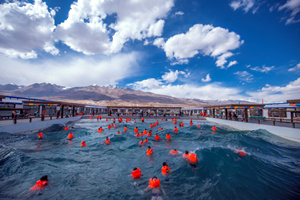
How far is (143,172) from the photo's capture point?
26.1ft

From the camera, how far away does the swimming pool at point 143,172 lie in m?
6.11

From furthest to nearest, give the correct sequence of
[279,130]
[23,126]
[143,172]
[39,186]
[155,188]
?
[23,126]
[279,130]
[143,172]
[39,186]
[155,188]

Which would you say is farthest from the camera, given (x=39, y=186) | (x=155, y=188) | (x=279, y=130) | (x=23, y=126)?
(x=23, y=126)

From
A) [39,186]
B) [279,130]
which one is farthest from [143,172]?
[279,130]

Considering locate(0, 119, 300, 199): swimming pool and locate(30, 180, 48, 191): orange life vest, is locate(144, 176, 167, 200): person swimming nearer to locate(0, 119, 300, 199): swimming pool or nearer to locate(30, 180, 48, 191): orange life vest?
locate(0, 119, 300, 199): swimming pool

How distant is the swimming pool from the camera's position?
6113mm

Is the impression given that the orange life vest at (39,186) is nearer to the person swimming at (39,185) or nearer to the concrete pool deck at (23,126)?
the person swimming at (39,185)

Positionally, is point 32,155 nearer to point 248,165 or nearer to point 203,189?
point 203,189

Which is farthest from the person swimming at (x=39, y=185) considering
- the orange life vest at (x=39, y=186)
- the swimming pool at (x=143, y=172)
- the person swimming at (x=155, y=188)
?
the person swimming at (x=155, y=188)

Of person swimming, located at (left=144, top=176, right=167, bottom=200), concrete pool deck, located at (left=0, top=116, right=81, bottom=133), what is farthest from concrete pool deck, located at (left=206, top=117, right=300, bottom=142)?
concrete pool deck, located at (left=0, top=116, right=81, bottom=133)

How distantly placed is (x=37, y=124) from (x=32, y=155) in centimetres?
980

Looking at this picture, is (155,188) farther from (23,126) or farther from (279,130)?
(23,126)

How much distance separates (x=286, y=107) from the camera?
22422 mm

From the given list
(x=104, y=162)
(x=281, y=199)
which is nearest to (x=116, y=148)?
(x=104, y=162)
